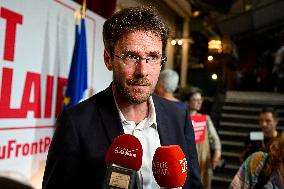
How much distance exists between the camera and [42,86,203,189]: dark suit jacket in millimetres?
1214

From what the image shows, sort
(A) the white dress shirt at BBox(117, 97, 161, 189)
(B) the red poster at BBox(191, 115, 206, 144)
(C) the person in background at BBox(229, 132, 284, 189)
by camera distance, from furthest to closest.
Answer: (B) the red poster at BBox(191, 115, 206, 144)
(C) the person in background at BBox(229, 132, 284, 189)
(A) the white dress shirt at BBox(117, 97, 161, 189)

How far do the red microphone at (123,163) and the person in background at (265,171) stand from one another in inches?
51.2

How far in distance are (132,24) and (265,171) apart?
1.34m

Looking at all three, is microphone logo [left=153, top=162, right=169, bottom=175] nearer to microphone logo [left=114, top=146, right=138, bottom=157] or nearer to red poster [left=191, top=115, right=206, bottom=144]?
microphone logo [left=114, top=146, right=138, bottom=157]

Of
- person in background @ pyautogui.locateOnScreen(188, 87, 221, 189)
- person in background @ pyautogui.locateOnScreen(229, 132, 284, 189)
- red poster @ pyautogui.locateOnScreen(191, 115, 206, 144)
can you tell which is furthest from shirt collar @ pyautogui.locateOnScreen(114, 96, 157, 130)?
person in background @ pyautogui.locateOnScreen(188, 87, 221, 189)

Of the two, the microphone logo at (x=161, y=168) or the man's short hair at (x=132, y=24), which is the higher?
the man's short hair at (x=132, y=24)

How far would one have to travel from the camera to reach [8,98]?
2.86 m

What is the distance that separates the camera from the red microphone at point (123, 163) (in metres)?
0.98

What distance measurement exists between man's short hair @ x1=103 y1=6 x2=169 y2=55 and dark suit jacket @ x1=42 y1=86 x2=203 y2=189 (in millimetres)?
204

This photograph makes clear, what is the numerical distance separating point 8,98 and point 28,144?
0.46 meters

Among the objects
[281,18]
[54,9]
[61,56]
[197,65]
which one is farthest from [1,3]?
[281,18]

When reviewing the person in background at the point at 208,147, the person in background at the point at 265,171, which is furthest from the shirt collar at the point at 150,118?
the person in background at the point at 208,147

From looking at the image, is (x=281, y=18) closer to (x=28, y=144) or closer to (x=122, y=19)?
(x=28, y=144)

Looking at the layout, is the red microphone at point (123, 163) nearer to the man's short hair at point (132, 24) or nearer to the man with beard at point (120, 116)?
the man with beard at point (120, 116)
